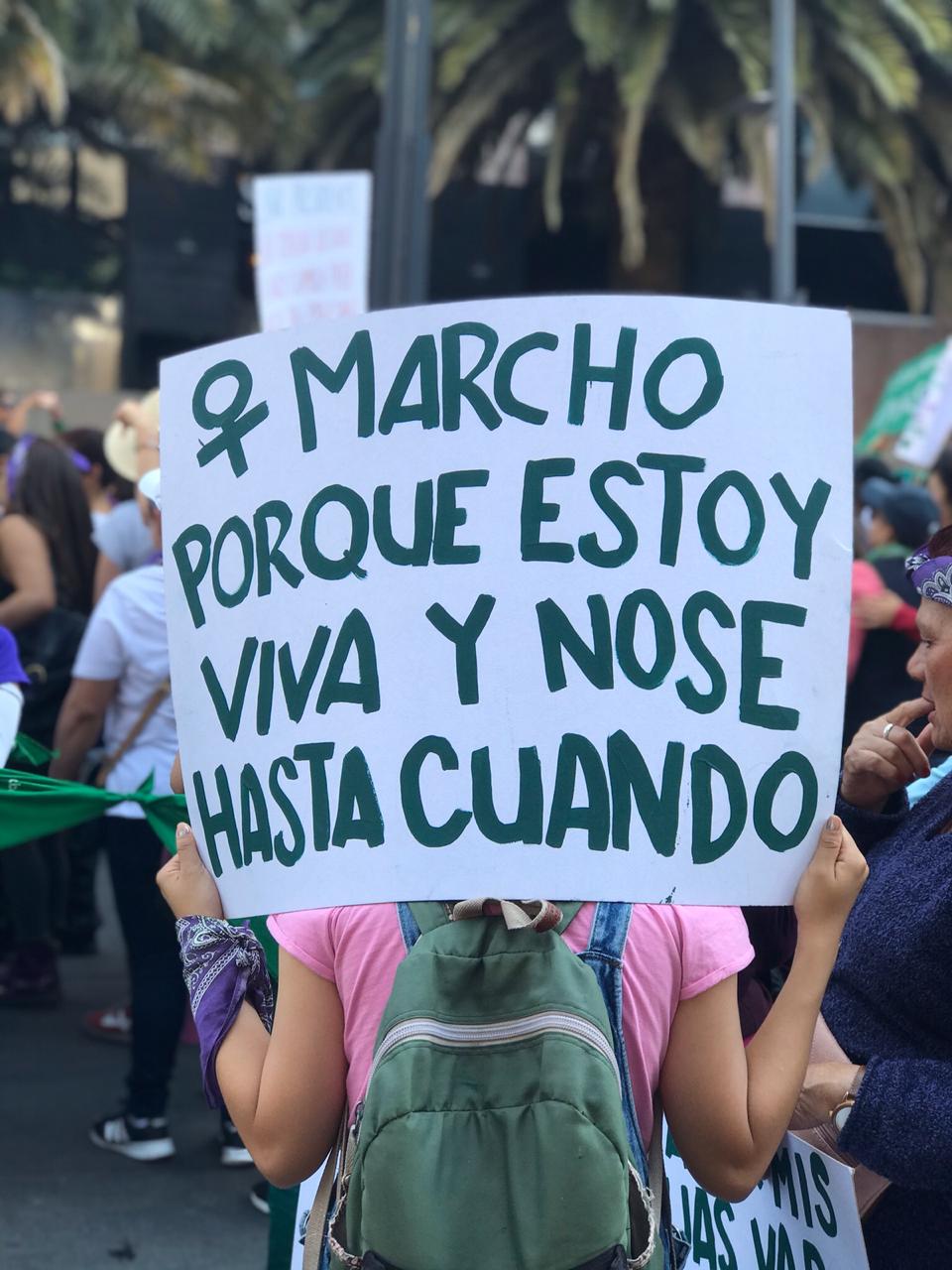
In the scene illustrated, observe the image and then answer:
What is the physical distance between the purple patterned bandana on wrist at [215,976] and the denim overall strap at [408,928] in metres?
0.23

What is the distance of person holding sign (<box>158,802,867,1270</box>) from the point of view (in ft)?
5.98

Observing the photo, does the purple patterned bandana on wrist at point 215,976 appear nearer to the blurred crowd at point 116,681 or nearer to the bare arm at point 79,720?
the blurred crowd at point 116,681

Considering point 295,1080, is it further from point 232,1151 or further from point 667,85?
point 667,85

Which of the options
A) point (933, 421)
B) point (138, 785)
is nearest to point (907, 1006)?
point (138, 785)

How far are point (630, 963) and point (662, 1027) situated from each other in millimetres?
84

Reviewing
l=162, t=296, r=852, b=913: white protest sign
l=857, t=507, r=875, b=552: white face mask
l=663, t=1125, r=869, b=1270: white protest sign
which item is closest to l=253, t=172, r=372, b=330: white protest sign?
l=857, t=507, r=875, b=552: white face mask

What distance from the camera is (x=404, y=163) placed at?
7.70 metres

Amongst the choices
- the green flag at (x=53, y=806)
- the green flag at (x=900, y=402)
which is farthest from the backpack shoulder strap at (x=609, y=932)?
the green flag at (x=900, y=402)

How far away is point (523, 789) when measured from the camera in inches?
70.9

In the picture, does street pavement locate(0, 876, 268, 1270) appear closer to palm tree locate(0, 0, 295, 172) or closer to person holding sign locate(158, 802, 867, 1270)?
person holding sign locate(158, 802, 867, 1270)

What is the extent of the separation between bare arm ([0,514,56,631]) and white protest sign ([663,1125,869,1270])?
3.66 m

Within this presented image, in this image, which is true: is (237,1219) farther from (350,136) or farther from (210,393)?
(350,136)

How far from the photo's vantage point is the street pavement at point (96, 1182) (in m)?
4.03

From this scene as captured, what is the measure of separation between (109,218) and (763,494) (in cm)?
1806
